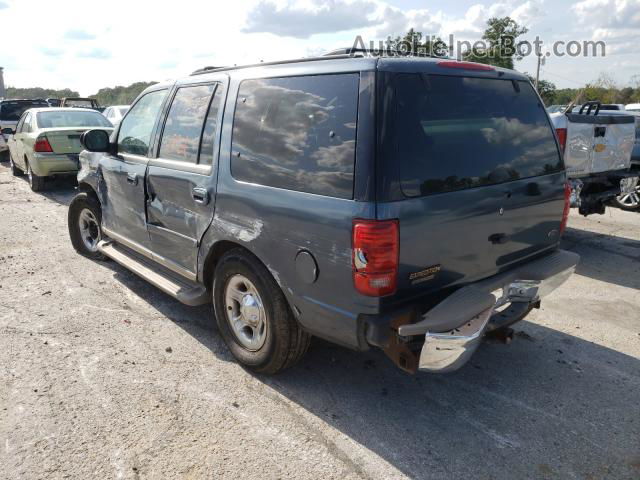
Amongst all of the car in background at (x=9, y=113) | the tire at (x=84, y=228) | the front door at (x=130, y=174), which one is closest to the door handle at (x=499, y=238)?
the front door at (x=130, y=174)

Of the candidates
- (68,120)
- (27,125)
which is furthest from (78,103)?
(68,120)

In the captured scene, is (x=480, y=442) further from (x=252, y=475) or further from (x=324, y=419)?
(x=252, y=475)

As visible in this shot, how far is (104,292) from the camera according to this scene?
4.86 m

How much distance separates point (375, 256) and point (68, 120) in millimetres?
9909

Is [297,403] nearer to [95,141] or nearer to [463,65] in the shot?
[463,65]

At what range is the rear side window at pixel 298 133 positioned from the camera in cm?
257

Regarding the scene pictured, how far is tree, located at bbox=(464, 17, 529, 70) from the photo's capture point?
22.4m

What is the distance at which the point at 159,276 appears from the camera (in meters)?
4.12

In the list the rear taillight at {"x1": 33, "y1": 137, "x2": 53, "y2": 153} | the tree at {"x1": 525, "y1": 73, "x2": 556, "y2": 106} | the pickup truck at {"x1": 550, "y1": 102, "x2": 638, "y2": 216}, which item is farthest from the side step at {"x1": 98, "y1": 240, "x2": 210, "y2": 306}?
the tree at {"x1": 525, "y1": 73, "x2": 556, "y2": 106}

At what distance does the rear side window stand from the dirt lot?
4.52 ft

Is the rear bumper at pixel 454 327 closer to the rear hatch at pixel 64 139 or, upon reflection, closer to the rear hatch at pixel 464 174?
the rear hatch at pixel 464 174

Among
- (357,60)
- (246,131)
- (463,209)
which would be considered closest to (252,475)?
(463,209)

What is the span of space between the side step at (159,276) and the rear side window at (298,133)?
1056 millimetres

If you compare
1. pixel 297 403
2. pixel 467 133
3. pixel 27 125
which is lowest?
pixel 297 403
